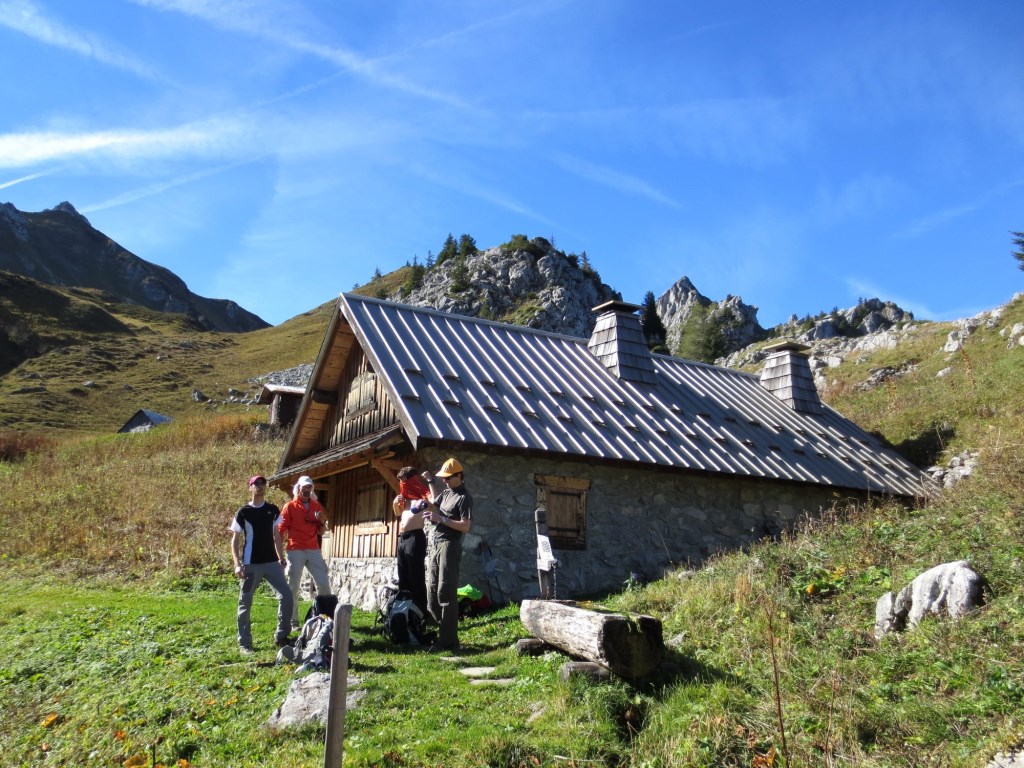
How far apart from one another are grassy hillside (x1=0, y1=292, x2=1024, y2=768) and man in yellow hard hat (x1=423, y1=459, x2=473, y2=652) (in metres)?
0.47

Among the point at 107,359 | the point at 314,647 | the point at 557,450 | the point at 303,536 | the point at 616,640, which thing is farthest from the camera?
the point at 107,359

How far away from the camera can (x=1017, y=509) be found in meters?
8.09

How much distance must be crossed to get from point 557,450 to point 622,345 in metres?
5.27

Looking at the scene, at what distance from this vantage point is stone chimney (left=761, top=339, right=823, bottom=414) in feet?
60.8

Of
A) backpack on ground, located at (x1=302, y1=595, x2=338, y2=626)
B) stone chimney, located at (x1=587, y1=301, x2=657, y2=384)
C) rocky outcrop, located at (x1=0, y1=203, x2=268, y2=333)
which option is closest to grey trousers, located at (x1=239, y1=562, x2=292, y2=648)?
backpack on ground, located at (x1=302, y1=595, x2=338, y2=626)

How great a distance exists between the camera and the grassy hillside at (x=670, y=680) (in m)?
5.15

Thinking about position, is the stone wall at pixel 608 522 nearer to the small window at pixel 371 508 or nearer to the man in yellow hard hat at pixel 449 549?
the small window at pixel 371 508

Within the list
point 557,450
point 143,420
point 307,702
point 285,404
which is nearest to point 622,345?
point 557,450

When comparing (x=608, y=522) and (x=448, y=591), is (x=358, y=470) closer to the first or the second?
(x=608, y=522)

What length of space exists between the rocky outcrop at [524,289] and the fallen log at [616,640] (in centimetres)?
4869

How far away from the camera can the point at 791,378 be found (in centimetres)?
1858

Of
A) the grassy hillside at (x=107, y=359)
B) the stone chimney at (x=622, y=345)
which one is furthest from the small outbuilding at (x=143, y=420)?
the stone chimney at (x=622, y=345)

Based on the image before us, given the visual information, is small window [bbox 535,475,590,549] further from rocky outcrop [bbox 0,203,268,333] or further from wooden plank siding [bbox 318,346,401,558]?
rocky outcrop [bbox 0,203,268,333]

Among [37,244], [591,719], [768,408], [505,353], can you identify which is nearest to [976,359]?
[768,408]
